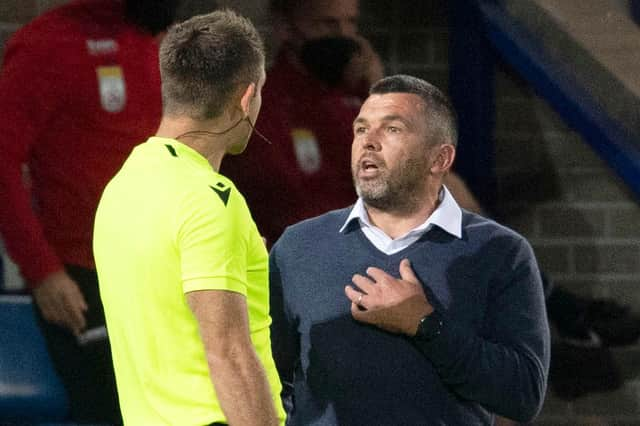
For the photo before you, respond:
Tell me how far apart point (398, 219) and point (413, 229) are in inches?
1.6

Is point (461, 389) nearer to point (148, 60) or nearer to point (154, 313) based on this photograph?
point (154, 313)

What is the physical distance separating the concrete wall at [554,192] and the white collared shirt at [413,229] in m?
2.05

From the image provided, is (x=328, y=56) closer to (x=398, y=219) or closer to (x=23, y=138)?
(x=23, y=138)

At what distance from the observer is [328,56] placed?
3916mm

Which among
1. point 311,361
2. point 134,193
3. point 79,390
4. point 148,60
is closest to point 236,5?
point 148,60

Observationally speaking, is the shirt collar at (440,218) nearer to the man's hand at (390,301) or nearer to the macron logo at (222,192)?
the man's hand at (390,301)

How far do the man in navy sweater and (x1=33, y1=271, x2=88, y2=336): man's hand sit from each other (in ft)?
3.20

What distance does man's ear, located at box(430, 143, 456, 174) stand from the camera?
2.55 meters

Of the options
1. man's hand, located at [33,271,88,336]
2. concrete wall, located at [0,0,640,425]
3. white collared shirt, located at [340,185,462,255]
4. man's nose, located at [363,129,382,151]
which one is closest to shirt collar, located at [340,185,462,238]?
white collared shirt, located at [340,185,462,255]

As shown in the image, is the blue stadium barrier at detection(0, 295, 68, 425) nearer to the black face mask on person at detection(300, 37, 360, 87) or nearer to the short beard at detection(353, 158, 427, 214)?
the black face mask on person at detection(300, 37, 360, 87)

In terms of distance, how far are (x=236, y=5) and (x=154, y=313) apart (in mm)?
2496

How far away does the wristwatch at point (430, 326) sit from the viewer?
89.9 inches

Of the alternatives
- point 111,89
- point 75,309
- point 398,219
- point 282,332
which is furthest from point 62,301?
point 398,219

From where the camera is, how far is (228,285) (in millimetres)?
1924
